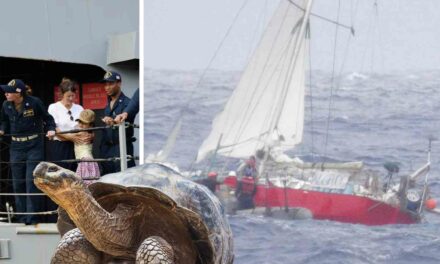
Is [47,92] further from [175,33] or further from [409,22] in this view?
[409,22]

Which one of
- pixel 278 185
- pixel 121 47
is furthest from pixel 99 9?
pixel 278 185

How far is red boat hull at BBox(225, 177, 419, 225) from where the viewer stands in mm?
7719

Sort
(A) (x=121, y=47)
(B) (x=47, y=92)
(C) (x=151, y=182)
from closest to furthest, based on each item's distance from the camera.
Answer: (C) (x=151, y=182) → (A) (x=121, y=47) → (B) (x=47, y=92)

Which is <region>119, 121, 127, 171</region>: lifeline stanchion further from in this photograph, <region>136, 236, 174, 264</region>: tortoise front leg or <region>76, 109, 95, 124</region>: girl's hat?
<region>136, 236, 174, 264</region>: tortoise front leg

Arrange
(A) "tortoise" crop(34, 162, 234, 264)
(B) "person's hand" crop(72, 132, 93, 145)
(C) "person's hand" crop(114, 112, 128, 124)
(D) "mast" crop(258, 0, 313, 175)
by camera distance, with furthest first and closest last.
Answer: (B) "person's hand" crop(72, 132, 93, 145), (C) "person's hand" crop(114, 112, 128, 124), (D) "mast" crop(258, 0, 313, 175), (A) "tortoise" crop(34, 162, 234, 264)

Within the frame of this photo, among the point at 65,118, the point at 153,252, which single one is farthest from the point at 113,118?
the point at 153,252

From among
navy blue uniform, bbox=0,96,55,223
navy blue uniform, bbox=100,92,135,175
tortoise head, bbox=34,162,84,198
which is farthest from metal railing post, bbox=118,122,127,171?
tortoise head, bbox=34,162,84,198

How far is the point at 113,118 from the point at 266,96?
48.7 inches

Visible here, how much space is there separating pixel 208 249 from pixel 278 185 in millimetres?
2758

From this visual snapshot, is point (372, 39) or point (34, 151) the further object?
point (34, 151)

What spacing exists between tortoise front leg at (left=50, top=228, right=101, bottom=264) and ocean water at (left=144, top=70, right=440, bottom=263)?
108 inches

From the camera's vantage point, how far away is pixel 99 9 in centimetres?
1104

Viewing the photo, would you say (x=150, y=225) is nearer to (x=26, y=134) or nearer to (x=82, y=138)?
(x=82, y=138)

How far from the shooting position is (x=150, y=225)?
525cm
